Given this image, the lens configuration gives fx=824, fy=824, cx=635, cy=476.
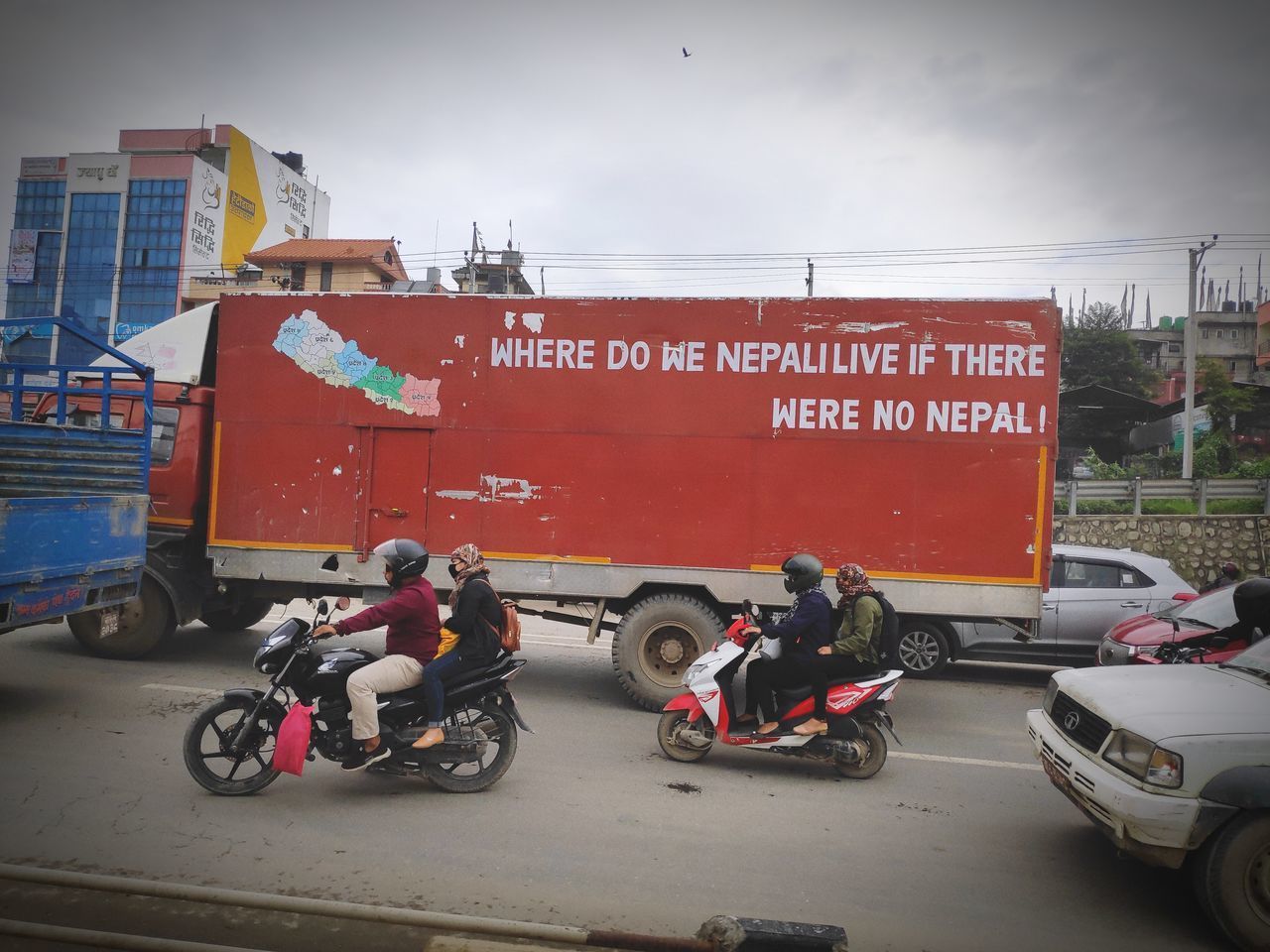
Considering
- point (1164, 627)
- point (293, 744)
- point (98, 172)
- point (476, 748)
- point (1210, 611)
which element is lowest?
point (476, 748)

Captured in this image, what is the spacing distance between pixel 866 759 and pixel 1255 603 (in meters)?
3.32

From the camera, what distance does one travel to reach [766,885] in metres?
4.08

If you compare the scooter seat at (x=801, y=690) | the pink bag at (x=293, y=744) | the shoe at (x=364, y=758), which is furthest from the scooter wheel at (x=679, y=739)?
the pink bag at (x=293, y=744)

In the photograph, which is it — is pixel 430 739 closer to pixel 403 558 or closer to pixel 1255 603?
pixel 403 558

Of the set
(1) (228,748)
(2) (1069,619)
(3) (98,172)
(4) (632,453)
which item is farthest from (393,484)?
(3) (98,172)

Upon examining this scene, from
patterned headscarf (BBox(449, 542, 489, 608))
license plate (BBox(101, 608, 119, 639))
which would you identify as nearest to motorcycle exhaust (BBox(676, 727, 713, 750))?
patterned headscarf (BBox(449, 542, 489, 608))

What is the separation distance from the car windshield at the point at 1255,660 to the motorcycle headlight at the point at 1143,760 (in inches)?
44.9

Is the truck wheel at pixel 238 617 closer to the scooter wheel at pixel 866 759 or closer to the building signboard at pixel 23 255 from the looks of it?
the scooter wheel at pixel 866 759

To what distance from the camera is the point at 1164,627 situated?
26.2ft

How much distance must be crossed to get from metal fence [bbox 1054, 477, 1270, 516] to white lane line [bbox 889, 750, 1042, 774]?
554 inches

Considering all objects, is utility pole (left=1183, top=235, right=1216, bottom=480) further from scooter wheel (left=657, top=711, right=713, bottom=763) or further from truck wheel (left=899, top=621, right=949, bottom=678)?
scooter wheel (left=657, top=711, right=713, bottom=763)

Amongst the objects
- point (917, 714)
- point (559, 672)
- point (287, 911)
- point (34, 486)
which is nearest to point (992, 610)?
point (917, 714)

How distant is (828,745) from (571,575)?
9.22ft

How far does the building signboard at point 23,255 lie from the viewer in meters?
53.2
